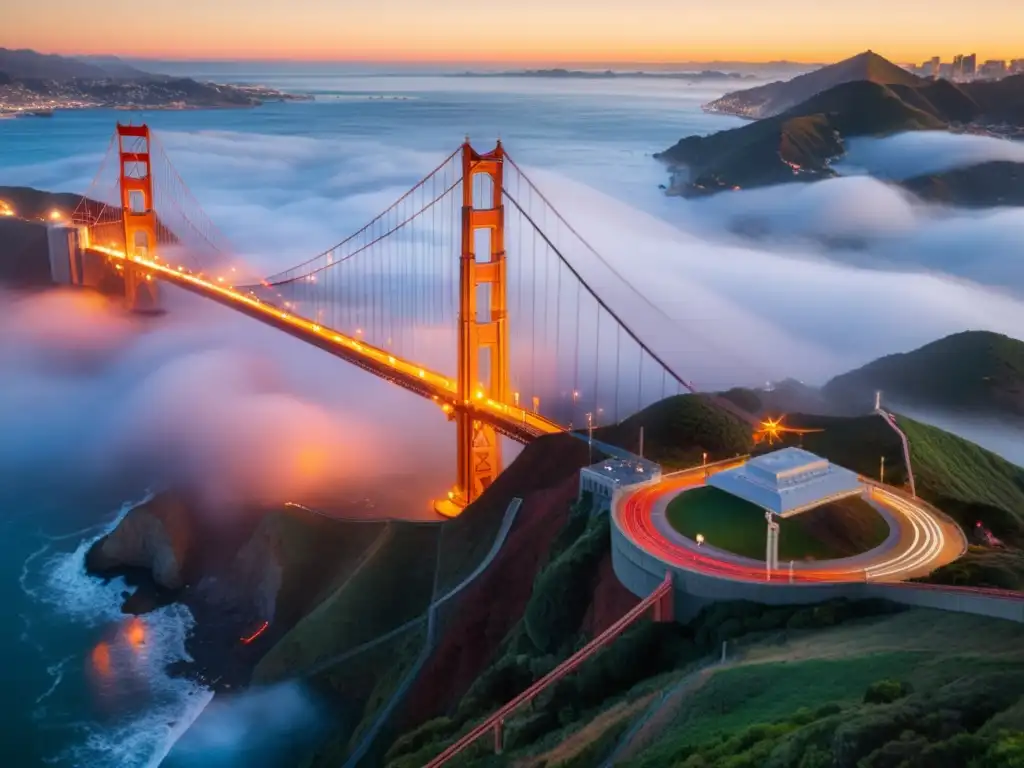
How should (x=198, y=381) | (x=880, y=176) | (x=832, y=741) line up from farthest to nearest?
(x=880, y=176) < (x=198, y=381) < (x=832, y=741)

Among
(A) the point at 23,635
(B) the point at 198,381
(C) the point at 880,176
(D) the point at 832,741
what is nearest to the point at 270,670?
(A) the point at 23,635

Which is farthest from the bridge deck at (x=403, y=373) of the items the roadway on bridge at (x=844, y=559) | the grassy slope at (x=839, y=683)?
the grassy slope at (x=839, y=683)

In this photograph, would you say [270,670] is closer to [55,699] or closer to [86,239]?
[55,699]

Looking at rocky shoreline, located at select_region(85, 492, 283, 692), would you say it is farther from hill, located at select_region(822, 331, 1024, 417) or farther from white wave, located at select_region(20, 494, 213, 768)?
hill, located at select_region(822, 331, 1024, 417)

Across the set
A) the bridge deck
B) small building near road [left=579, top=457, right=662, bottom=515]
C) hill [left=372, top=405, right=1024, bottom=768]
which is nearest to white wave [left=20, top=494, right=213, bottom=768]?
hill [left=372, top=405, right=1024, bottom=768]

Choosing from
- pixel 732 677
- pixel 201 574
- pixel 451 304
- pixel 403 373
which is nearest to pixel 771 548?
pixel 732 677

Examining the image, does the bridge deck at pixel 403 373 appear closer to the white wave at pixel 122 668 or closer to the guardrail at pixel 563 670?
the white wave at pixel 122 668
